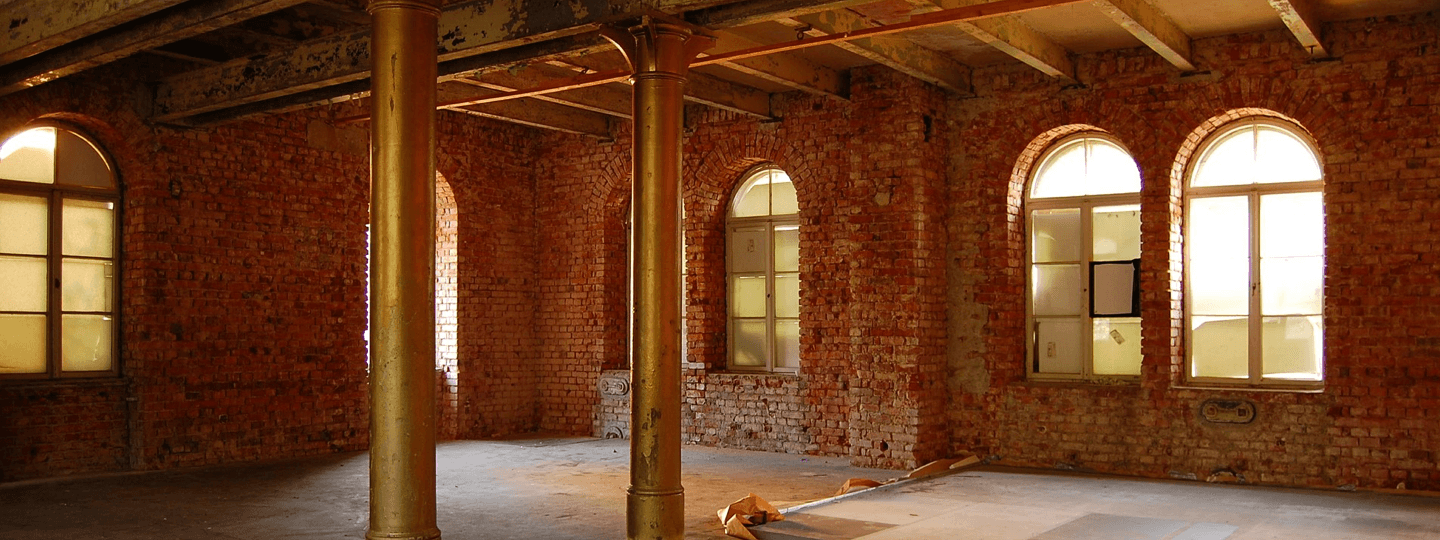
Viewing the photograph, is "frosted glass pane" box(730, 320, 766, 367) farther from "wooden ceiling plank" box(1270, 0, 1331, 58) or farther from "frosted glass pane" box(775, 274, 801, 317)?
"wooden ceiling plank" box(1270, 0, 1331, 58)

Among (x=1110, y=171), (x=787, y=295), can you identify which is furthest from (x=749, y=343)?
(x=1110, y=171)

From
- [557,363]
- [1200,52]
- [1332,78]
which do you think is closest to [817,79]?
[1200,52]

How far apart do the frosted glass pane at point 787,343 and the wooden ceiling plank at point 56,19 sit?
6.04m

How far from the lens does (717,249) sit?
11.0 metres

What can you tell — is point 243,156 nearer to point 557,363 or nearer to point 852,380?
point 557,363

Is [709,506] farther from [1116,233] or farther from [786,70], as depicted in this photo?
[1116,233]

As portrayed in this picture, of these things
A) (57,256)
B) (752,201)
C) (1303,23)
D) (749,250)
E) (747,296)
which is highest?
(1303,23)

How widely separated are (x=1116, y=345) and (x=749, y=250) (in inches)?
135

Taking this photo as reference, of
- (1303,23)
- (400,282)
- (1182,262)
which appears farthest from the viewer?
(1182,262)

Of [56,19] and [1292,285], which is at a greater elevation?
[56,19]

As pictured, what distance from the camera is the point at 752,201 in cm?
1095

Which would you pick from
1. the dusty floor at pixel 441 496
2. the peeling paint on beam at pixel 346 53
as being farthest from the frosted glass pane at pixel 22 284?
the peeling paint on beam at pixel 346 53

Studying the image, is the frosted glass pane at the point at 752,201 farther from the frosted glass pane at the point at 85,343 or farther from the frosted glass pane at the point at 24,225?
the frosted glass pane at the point at 24,225

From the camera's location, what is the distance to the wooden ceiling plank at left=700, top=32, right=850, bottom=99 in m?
7.95
